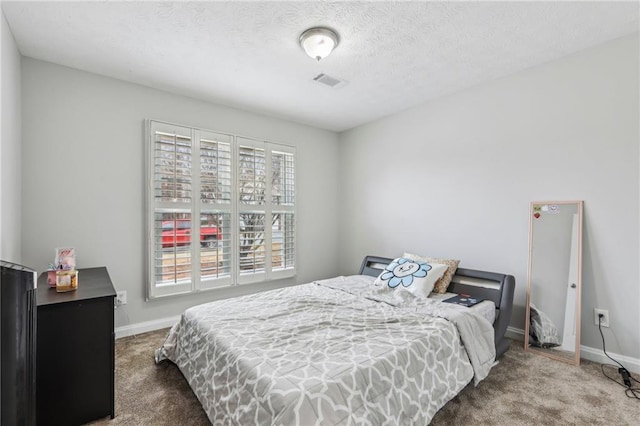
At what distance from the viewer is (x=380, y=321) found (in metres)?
1.95

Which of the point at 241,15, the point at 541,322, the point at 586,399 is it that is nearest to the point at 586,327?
the point at 541,322

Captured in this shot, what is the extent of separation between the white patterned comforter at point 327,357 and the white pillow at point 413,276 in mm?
188

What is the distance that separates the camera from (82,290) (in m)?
1.80

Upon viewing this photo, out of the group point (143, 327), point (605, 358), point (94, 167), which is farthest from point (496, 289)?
point (94, 167)

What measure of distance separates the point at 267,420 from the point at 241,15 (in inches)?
88.2

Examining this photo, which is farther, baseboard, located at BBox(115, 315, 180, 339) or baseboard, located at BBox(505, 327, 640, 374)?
baseboard, located at BBox(115, 315, 180, 339)

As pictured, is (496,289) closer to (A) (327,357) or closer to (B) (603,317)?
(B) (603,317)

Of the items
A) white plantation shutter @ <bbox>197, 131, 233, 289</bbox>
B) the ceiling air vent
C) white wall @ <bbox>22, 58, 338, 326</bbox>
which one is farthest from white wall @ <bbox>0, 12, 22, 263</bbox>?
the ceiling air vent

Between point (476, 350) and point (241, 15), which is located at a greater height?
point (241, 15)

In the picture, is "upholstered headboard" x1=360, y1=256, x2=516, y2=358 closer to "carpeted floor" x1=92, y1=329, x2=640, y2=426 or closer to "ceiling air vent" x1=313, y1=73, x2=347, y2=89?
"carpeted floor" x1=92, y1=329, x2=640, y2=426

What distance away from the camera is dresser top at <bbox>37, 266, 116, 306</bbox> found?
63.5 inches

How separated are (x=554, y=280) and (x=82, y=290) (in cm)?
342

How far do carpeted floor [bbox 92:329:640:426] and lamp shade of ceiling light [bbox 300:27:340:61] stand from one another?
244cm

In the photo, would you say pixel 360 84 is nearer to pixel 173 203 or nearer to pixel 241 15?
pixel 241 15
